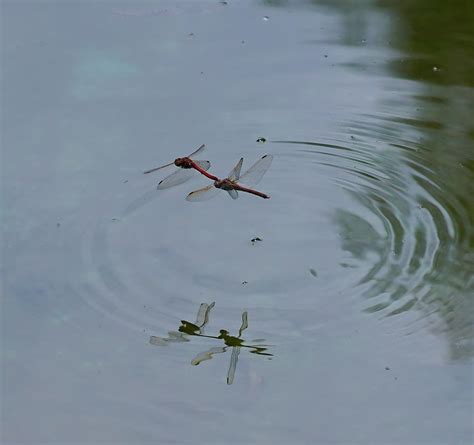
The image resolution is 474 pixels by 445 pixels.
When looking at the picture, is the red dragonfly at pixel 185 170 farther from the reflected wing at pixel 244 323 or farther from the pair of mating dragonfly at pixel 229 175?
the reflected wing at pixel 244 323

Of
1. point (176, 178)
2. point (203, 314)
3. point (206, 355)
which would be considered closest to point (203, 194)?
point (176, 178)

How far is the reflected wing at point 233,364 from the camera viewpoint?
195 centimetres

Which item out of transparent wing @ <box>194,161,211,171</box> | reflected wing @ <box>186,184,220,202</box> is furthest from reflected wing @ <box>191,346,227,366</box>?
transparent wing @ <box>194,161,211,171</box>

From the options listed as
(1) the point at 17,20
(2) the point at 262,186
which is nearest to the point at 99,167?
(2) the point at 262,186

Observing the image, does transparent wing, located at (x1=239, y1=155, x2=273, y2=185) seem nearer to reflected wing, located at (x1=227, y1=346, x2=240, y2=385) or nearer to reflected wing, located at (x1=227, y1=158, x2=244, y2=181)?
reflected wing, located at (x1=227, y1=158, x2=244, y2=181)

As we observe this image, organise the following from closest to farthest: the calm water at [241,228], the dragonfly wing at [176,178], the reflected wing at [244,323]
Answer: the calm water at [241,228] → the reflected wing at [244,323] → the dragonfly wing at [176,178]

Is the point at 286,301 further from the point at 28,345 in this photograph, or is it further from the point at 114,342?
the point at 28,345

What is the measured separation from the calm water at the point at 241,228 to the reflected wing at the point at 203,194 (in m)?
0.06

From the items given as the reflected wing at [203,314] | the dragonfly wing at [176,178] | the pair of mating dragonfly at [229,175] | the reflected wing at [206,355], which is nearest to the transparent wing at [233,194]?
the pair of mating dragonfly at [229,175]

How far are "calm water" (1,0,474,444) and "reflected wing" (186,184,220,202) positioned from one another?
2.3 inches

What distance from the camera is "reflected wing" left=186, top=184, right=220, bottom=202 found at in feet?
7.84

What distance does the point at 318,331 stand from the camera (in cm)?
206

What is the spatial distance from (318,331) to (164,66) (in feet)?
4.60

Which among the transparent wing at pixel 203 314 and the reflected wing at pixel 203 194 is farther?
the reflected wing at pixel 203 194
